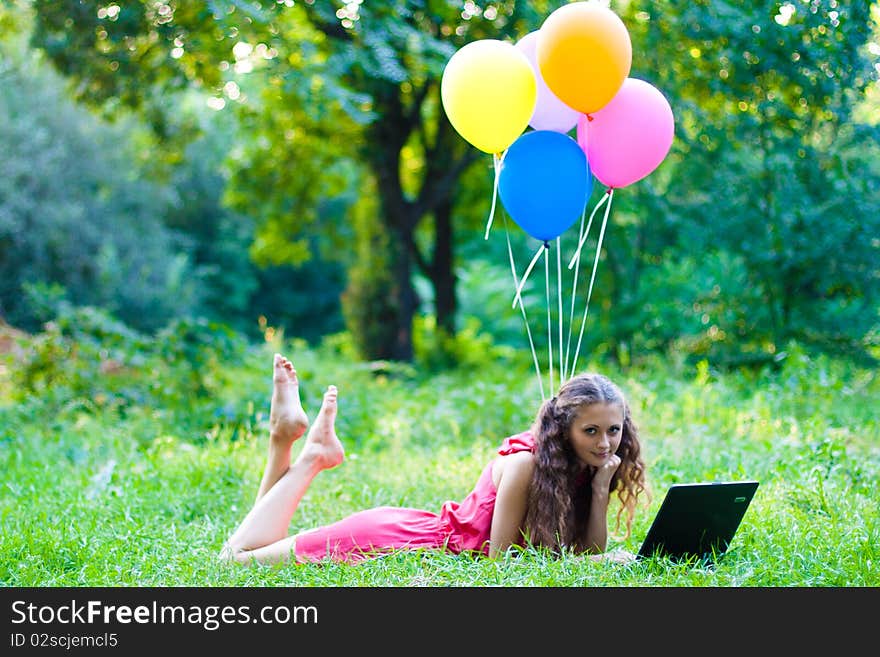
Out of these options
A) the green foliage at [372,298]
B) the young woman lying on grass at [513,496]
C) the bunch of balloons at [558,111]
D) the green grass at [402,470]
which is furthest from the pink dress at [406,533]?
the green foliage at [372,298]

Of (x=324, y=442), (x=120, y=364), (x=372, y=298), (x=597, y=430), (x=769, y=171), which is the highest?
(x=769, y=171)

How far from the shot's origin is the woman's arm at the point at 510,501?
10.6 feet

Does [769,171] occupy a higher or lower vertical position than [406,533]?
higher

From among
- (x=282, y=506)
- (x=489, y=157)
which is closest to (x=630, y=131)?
(x=282, y=506)

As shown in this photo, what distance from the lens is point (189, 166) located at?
721 inches

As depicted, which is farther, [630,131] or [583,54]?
[630,131]

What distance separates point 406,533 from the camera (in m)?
3.53

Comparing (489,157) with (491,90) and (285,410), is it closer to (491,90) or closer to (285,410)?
(491,90)

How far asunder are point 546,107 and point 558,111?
0.06 m

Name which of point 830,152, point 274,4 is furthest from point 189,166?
point 830,152

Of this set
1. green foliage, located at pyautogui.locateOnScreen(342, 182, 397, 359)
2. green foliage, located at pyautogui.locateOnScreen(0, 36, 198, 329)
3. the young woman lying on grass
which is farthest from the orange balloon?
green foliage, located at pyautogui.locateOnScreen(0, 36, 198, 329)

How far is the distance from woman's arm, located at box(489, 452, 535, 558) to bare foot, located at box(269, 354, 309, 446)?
956 millimetres

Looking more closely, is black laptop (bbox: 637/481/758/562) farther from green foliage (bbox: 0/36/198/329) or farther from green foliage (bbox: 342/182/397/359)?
green foliage (bbox: 0/36/198/329)

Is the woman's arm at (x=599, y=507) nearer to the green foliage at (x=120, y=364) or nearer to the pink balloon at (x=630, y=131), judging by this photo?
the pink balloon at (x=630, y=131)
